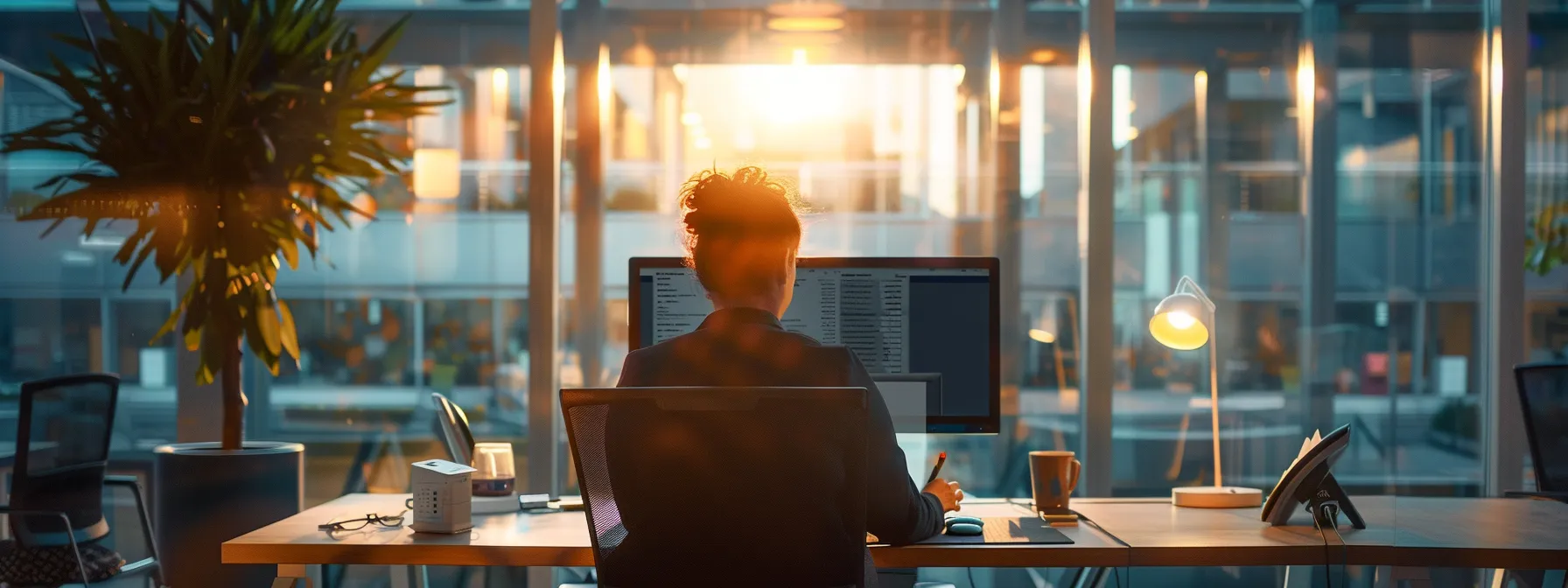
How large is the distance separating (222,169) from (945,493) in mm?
2205

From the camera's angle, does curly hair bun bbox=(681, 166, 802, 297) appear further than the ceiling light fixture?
No

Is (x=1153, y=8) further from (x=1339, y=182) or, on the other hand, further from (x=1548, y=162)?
(x=1548, y=162)

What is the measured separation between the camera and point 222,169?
316cm

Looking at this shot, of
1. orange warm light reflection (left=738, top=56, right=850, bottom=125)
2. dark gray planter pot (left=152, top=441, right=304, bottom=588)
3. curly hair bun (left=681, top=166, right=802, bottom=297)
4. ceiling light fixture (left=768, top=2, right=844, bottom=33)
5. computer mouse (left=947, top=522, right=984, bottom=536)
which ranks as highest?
ceiling light fixture (left=768, top=2, right=844, bottom=33)

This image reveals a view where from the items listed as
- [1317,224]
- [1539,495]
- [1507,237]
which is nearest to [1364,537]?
A: [1539,495]

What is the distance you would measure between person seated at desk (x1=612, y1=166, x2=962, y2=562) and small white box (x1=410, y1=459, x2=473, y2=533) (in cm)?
62

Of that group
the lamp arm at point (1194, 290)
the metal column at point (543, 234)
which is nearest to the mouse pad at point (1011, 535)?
the lamp arm at point (1194, 290)

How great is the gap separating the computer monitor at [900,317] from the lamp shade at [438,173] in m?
1.63

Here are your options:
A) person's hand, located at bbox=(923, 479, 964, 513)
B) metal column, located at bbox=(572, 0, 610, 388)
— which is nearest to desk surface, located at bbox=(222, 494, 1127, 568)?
person's hand, located at bbox=(923, 479, 964, 513)

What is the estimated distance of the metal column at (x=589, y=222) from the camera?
12.7 feet

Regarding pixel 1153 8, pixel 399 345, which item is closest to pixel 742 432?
pixel 399 345

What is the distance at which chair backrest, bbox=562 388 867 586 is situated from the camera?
4.68 ft

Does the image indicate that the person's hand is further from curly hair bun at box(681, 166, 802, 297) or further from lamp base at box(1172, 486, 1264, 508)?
lamp base at box(1172, 486, 1264, 508)

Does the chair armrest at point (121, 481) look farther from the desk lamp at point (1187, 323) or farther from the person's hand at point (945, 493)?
the desk lamp at point (1187, 323)
